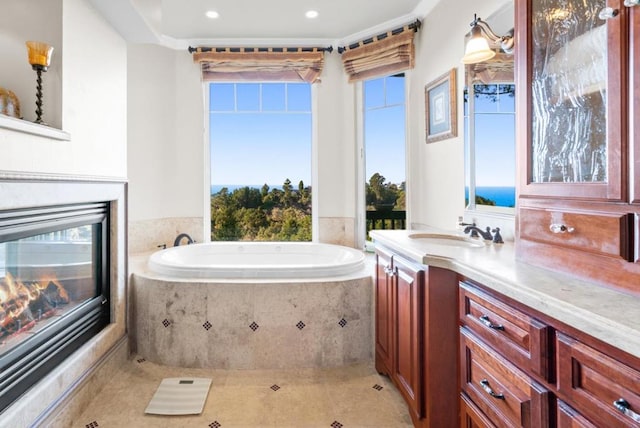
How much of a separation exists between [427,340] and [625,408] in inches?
31.0

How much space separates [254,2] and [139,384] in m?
2.97

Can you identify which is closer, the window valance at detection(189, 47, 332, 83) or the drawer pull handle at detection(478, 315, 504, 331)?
the drawer pull handle at detection(478, 315, 504, 331)

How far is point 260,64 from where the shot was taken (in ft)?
11.8

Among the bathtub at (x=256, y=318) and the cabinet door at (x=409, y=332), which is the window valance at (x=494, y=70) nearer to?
the cabinet door at (x=409, y=332)

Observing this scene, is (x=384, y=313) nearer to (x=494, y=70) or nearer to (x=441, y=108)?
(x=494, y=70)

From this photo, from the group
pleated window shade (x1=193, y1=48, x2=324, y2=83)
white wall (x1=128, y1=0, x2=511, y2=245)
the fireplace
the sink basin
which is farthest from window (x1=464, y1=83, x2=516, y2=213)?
the fireplace

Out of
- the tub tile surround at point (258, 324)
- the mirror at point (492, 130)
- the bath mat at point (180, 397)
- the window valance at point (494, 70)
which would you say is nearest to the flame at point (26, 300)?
the tub tile surround at point (258, 324)

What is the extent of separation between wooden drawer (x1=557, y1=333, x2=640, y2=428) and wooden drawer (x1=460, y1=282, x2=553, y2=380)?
0.16 feet

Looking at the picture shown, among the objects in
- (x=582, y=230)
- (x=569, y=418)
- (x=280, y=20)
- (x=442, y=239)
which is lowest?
(x=569, y=418)

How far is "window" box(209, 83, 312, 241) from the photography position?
384 cm

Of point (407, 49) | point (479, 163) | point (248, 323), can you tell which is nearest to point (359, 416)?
point (248, 323)

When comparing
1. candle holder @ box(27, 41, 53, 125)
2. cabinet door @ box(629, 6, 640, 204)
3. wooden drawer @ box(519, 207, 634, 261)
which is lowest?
wooden drawer @ box(519, 207, 634, 261)

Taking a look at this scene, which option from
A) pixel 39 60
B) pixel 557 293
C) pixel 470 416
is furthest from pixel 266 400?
pixel 39 60

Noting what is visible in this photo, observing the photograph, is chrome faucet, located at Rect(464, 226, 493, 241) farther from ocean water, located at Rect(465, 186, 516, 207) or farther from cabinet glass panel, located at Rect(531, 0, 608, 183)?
cabinet glass panel, located at Rect(531, 0, 608, 183)
